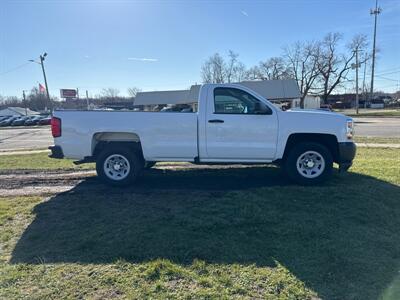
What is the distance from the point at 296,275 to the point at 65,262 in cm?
251

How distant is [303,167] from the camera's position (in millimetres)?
5984

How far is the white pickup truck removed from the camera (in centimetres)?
584

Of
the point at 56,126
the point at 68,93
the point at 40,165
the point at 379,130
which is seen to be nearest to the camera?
the point at 56,126

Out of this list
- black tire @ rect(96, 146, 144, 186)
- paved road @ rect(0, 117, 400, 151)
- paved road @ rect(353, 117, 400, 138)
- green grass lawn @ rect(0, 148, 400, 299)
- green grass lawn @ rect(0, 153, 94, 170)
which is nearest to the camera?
green grass lawn @ rect(0, 148, 400, 299)

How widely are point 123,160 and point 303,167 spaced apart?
11.8ft

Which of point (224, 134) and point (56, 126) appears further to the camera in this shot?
point (56, 126)

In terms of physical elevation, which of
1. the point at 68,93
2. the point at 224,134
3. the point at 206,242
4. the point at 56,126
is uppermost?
the point at 68,93

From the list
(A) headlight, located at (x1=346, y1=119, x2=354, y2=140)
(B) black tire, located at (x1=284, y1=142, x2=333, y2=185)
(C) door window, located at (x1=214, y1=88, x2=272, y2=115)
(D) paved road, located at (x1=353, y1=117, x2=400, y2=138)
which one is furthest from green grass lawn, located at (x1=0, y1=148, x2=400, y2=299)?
(D) paved road, located at (x1=353, y1=117, x2=400, y2=138)

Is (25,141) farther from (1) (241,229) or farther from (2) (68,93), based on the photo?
(2) (68,93)

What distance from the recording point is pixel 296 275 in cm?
309

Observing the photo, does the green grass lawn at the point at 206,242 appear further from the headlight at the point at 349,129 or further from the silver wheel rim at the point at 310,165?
the headlight at the point at 349,129

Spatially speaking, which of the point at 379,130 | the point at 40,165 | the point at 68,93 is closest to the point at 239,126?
the point at 40,165

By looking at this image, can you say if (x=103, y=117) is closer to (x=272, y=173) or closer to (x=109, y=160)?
(x=109, y=160)

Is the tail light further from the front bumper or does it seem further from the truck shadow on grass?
the front bumper
